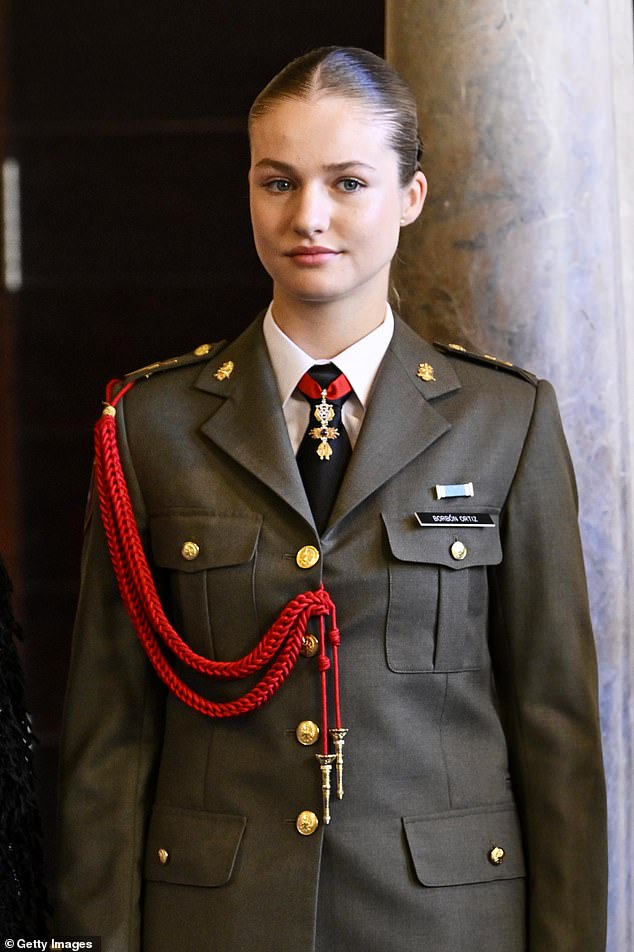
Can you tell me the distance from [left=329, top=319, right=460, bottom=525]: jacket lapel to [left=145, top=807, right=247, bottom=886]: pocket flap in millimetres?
376

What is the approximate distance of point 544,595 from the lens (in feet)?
5.75

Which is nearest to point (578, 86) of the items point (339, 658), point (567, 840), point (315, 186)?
point (315, 186)

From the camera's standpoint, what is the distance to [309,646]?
1696 mm

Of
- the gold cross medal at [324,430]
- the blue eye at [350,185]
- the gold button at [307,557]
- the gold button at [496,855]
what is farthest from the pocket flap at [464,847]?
the blue eye at [350,185]

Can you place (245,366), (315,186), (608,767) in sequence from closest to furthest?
(315,186) < (245,366) < (608,767)

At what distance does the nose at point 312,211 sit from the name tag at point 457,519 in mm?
354

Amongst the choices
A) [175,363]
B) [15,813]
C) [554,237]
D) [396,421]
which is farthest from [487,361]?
[15,813]

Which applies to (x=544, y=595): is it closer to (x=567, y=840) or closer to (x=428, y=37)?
(x=567, y=840)

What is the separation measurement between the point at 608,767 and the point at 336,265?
839mm

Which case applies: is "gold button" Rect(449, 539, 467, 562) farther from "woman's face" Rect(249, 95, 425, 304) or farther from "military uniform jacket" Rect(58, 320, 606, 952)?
"woman's face" Rect(249, 95, 425, 304)

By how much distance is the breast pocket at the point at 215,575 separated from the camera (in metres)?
1.72

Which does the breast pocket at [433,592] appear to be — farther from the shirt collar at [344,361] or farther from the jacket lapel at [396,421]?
the shirt collar at [344,361]

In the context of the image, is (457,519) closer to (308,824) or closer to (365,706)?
(365,706)

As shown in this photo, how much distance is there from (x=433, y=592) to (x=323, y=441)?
0.23m
